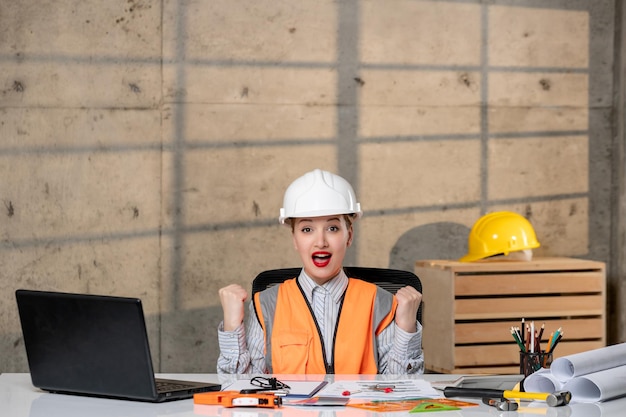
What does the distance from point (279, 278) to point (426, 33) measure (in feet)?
8.89

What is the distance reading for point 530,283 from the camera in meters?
4.93

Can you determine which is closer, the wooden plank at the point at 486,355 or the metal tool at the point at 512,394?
the metal tool at the point at 512,394

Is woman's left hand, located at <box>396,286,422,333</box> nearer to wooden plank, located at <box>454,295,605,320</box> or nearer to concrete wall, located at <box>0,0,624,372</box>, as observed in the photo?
wooden plank, located at <box>454,295,605,320</box>

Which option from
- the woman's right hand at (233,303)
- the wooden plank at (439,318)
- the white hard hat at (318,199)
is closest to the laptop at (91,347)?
the woman's right hand at (233,303)

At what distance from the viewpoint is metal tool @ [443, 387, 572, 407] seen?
2.14 metres

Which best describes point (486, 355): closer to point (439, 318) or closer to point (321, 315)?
point (439, 318)

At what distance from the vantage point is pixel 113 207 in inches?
203

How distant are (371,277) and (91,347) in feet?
4.06

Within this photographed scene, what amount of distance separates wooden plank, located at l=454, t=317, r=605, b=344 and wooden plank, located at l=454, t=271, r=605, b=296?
167 mm

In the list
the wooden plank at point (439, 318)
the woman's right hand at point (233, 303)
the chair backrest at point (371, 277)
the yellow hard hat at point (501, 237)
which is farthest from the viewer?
the yellow hard hat at point (501, 237)

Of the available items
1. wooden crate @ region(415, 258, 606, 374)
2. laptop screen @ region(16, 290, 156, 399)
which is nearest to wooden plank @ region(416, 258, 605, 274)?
wooden crate @ region(415, 258, 606, 374)

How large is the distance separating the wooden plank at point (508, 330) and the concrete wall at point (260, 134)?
1.77ft

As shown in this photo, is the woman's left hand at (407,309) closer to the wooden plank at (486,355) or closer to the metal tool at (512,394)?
the metal tool at (512,394)

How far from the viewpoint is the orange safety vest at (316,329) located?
279 centimetres
